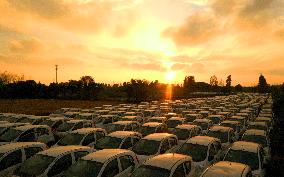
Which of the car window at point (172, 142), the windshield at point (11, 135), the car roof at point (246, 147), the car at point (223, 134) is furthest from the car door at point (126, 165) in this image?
the windshield at point (11, 135)

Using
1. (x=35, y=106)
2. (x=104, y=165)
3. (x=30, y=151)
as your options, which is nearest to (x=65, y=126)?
(x=30, y=151)

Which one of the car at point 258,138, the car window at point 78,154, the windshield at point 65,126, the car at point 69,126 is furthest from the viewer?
the windshield at point 65,126

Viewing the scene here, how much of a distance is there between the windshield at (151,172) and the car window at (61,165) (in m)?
2.42

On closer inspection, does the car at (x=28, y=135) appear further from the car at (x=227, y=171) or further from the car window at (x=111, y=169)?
the car at (x=227, y=171)

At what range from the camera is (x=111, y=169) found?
931 cm

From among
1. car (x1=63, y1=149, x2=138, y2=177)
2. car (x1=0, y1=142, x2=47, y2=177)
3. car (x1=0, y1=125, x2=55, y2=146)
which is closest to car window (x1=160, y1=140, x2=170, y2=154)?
car (x1=63, y1=149, x2=138, y2=177)

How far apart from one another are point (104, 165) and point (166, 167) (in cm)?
180

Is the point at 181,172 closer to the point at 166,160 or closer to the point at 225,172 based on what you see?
the point at 166,160

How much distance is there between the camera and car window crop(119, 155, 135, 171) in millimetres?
9867

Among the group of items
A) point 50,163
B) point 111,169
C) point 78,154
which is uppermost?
point 78,154

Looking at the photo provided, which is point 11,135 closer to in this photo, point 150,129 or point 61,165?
point 61,165

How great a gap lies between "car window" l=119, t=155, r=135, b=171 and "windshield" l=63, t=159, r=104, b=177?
0.93 meters

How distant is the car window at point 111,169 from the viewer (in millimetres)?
9089

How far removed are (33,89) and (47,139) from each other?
60.5m
